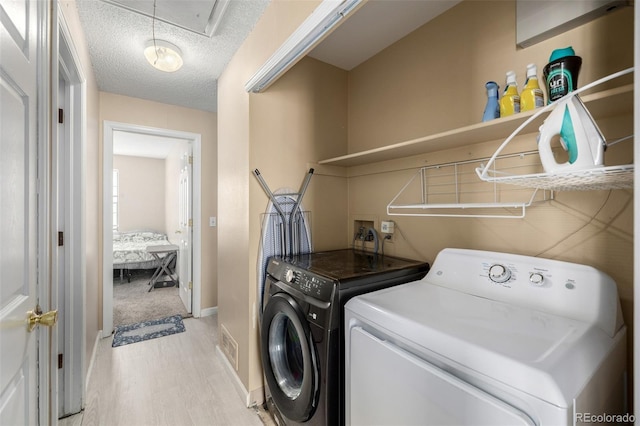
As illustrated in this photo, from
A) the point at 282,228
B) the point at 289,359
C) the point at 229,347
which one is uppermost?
the point at 282,228

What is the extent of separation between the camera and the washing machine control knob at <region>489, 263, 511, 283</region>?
114 cm

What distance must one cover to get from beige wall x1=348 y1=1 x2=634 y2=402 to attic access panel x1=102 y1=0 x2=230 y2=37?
110 centimetres

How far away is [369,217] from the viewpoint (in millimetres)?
2080

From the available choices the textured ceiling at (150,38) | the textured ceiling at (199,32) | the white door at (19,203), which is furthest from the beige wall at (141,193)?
the white door at (19,203)

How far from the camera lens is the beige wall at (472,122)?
1.04 metres

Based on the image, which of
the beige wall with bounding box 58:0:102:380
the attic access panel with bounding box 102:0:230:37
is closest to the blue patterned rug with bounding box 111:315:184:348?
the beige wall with bounding box 58:0:102:380

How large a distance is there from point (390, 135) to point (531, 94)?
0.90 meters

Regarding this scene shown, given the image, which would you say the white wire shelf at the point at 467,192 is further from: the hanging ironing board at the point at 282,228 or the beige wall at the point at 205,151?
the beige wall at the point at 205,151

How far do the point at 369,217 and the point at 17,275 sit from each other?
5.87 feet

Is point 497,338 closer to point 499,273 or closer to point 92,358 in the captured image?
Result: point 499,273

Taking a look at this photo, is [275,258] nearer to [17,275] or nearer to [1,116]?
[17,275]

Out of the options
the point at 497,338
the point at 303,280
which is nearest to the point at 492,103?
the point at 497,338

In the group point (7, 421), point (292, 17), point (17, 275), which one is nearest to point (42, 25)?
point (17, 275)

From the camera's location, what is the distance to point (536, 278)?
3.48 feet
